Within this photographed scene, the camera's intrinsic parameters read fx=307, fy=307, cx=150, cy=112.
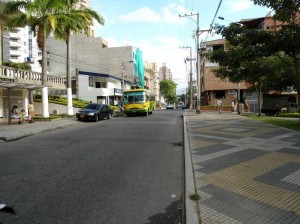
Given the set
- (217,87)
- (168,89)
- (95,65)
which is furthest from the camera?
(168,89)

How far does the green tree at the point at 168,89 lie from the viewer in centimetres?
13400

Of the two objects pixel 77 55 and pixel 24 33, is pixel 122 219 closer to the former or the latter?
pixel 77 55

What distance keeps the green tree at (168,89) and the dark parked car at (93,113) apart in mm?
106254

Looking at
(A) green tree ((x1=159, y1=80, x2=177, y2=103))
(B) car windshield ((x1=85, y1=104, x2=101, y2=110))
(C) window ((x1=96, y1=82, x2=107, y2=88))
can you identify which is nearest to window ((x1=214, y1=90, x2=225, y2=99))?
(C) window ((x1=96, y1=82, x2=107, y2=88))

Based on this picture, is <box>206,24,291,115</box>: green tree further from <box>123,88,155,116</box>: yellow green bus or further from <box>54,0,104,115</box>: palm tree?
<box>54,0,104,115</box>: palm tree

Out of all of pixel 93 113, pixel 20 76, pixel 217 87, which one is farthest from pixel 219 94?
pixel 20 76

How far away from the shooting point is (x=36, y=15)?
24.3m

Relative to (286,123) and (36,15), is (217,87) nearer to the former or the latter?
(286,123)

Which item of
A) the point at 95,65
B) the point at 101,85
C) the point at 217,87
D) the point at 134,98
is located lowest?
the point at 134,98

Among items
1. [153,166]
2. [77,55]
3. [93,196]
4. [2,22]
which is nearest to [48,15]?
[2,22]

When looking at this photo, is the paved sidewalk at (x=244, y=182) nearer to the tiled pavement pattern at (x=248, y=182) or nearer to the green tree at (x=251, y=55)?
the tiled pavement pattern at (x=248, y=182)

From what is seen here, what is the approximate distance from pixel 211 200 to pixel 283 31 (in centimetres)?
1320

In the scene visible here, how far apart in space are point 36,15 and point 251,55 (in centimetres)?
1705

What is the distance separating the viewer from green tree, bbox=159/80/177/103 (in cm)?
13400
